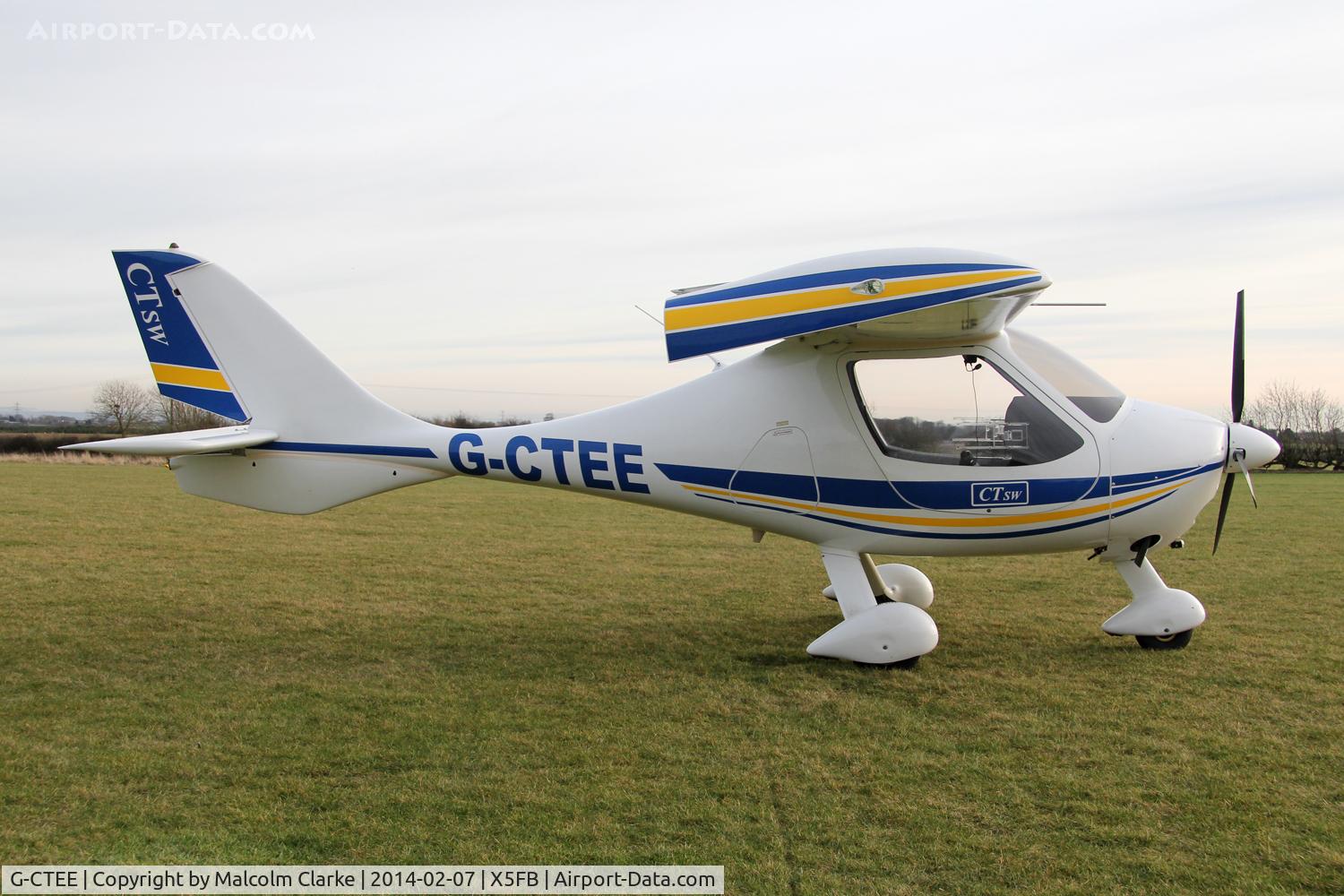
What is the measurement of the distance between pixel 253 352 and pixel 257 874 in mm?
4632

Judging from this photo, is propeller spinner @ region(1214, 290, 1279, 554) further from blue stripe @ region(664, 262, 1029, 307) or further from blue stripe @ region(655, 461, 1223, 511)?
blue stripe @ region(664, 262, 1029, 307)

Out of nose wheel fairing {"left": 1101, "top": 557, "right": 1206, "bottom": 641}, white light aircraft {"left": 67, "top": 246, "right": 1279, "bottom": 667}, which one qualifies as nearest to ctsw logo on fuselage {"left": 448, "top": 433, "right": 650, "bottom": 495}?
white light aircraft {"left": 67, "top": 246, "right": 1279, "bottom": 667}

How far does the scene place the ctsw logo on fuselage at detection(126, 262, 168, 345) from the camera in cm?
705

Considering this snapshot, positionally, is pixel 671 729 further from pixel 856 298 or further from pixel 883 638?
pixel 856 298

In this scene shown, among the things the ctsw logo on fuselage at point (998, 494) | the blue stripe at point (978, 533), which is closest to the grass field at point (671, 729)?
the blue stripe at point (978, 533)

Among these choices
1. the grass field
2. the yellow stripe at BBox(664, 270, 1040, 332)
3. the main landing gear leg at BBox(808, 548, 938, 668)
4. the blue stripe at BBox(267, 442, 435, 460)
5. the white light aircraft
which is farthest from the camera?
the blue stripe at BBox(267, 442, 435, 460)

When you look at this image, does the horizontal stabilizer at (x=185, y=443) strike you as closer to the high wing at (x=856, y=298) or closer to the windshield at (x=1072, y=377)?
the high wing at (x=856, y=298)

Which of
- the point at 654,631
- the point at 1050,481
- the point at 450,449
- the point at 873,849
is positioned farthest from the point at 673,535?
the point at 873,849

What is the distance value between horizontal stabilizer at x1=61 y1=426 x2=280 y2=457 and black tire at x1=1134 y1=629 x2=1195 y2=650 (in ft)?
22.0

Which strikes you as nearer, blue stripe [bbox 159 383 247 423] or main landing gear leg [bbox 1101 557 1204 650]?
main landing gear leg [bbox 1101 557 1204 650]

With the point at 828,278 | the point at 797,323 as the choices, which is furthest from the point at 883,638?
the point at 828,278

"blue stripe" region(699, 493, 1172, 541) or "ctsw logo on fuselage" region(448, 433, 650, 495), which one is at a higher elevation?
"ctsw logo on fuselage" region(448, 433, 650, 495)

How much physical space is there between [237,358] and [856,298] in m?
4.72

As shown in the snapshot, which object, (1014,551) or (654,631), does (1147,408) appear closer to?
(1014,551)
